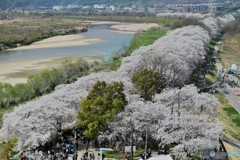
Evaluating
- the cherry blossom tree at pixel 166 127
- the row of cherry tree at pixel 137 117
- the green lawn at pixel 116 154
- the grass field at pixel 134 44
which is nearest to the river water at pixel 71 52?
the grass field at pixel 134 44

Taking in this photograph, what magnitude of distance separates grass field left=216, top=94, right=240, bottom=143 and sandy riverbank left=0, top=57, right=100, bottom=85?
2820cm

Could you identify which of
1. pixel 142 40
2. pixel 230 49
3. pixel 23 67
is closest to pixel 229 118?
pixel 23 67

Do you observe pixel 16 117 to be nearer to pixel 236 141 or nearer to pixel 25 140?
pixel 25 140

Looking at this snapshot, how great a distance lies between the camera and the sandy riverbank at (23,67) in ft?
172

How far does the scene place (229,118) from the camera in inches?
1387

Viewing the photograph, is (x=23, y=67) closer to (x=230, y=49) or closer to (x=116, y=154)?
(x=116, y=154)

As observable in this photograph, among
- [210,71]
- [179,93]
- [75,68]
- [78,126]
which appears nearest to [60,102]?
[78,126]

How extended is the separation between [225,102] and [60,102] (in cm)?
2132

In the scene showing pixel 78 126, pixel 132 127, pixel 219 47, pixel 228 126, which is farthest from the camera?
pixel 219 47

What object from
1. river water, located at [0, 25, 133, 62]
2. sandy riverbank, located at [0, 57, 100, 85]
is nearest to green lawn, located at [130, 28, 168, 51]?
river water, located at [0, 25, 133, 62]

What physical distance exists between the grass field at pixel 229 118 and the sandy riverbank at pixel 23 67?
2820cm

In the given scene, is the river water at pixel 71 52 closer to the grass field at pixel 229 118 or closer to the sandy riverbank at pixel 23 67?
the sandy riverbank at pixel 23 67

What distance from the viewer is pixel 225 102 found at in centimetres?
3975

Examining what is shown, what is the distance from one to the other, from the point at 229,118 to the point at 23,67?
3910 cm
